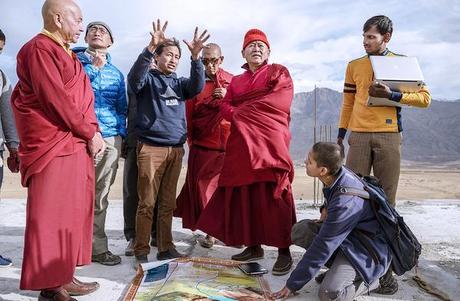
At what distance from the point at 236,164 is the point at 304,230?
794 millimetres

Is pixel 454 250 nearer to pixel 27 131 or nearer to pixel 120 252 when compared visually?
pixel 120 252

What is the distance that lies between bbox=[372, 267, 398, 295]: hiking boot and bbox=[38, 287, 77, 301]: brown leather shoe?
191 cm

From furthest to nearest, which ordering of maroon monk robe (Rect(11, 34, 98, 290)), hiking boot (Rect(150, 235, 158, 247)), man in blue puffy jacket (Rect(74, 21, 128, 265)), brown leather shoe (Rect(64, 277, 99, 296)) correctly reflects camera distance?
hiking boot (Rect(150, 235, 158, 247)), man in blue puffy jacket (Rect(74, 21, 128, 265)), brown leather shoe (Rect(64, 277, 99, 296)), maroon monk robe (Rect(11, 34, 98, 290))

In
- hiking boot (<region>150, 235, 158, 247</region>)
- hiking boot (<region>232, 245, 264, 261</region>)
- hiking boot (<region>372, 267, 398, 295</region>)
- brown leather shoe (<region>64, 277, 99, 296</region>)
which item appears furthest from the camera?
hiking boot (<region>150, 235, 158, 247</region>)

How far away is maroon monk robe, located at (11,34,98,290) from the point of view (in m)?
2.38

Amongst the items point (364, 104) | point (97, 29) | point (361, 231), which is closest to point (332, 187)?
point (361, 231)

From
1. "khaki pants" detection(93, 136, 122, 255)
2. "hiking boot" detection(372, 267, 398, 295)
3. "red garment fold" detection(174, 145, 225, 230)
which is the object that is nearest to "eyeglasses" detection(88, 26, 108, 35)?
"khaki pants" detection(93, 136, 122, 255)

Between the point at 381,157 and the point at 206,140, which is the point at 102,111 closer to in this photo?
the point at 206,140

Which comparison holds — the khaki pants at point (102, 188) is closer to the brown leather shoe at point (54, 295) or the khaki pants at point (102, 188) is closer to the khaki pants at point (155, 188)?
the khaki pants at point (155, 188)

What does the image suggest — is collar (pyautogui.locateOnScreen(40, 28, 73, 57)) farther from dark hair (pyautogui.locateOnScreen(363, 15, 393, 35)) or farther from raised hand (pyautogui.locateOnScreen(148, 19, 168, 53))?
dark hair (pyautogui.locateOnScreen(363, 15, 393, 35))

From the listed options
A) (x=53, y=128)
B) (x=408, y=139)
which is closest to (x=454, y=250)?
(x=53, y=128)

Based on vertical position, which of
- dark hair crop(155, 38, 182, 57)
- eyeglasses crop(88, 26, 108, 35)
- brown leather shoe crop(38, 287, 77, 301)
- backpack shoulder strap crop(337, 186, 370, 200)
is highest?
eyeglasses crop(88, 26, 108, 35)

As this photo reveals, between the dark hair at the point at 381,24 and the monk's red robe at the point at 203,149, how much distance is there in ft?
4.66

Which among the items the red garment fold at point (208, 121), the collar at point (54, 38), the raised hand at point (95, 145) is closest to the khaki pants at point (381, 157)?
the red garment fold at point (208, 121)
